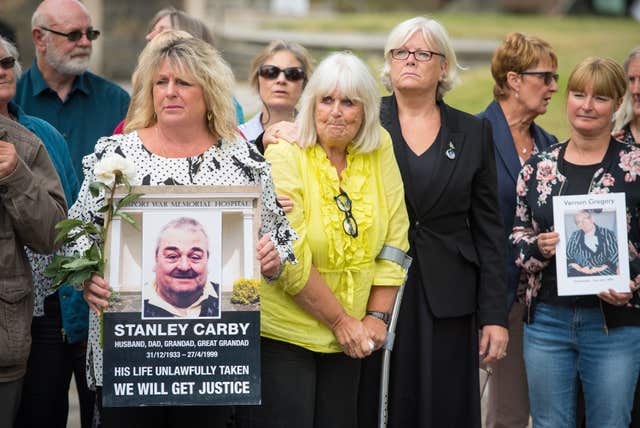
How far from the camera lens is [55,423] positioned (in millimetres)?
5270

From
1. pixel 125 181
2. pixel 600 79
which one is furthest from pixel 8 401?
pixel 600 79

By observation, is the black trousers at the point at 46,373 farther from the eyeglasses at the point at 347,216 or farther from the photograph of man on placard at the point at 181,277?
the eyeglasses at the point at 347,216

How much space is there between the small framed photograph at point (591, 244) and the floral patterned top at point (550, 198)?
0.12 metres

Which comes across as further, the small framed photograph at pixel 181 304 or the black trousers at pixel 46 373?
the black trousers at pixel 46 373

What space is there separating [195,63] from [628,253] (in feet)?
7.95

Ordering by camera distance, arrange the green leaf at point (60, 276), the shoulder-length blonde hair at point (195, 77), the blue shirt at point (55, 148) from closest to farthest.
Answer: the green leaf at point (60, 276)
the shoulder-length blonde hair at point (195, 77)
the blue shirt at point (55, 148)

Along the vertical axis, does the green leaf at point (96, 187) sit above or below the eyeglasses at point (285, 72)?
below

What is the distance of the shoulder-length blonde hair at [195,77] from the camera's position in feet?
14.7

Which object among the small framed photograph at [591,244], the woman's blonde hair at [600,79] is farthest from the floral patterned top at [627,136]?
the small framed photograph at [591,244]

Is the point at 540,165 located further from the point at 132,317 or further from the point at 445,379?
the point at 132,317

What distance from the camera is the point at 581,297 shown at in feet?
17.8

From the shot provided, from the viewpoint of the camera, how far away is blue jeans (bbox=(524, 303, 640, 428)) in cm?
537

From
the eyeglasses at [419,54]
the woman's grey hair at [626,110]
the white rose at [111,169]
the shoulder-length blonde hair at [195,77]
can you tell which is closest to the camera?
the white rose at [111,169]

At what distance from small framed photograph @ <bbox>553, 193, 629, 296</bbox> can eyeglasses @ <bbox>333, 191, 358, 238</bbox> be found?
1190 millimetres
